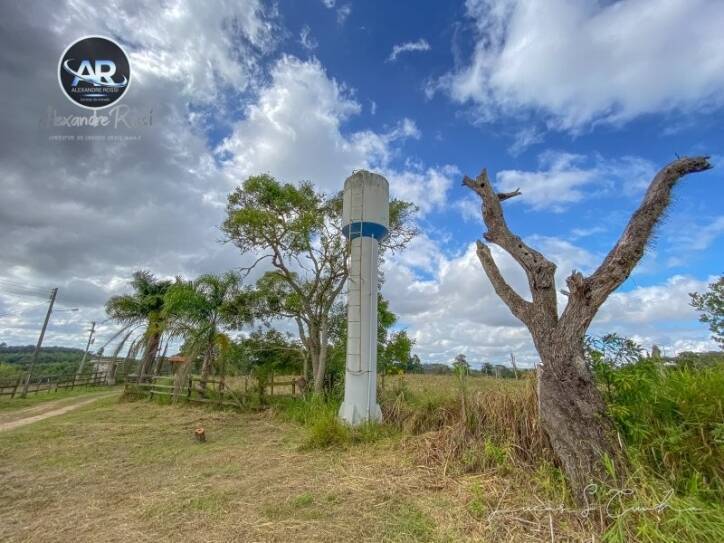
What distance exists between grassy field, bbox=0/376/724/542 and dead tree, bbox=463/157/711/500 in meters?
0.44

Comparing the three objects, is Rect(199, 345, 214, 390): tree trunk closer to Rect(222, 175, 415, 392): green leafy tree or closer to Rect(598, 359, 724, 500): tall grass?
Rect(222, 175, 415, 392): green leafy tree

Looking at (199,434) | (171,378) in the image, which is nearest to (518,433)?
(199,434)

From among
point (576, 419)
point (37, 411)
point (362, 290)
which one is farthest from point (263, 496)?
point (37, 411)

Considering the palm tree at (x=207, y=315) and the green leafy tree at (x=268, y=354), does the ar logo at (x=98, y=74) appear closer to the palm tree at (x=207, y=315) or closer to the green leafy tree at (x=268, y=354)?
the palm tree at (x=207, y=315)

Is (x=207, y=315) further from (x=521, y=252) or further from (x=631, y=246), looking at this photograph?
(x=631, y=246)

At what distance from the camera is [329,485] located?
4367mm

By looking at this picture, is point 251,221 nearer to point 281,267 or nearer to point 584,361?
point 281,267

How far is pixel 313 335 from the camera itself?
10484mm

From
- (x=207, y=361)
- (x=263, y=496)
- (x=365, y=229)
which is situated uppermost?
(x=365, y=229)

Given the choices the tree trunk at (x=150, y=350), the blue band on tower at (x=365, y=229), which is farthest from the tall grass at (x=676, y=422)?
the tree trunk at (x=150, y=350)

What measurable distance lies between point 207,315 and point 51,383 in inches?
517

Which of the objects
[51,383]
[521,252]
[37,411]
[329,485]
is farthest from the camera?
[51,383]

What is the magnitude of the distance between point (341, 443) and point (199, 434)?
2.95m

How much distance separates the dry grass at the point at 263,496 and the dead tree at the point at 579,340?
1.71 feet
